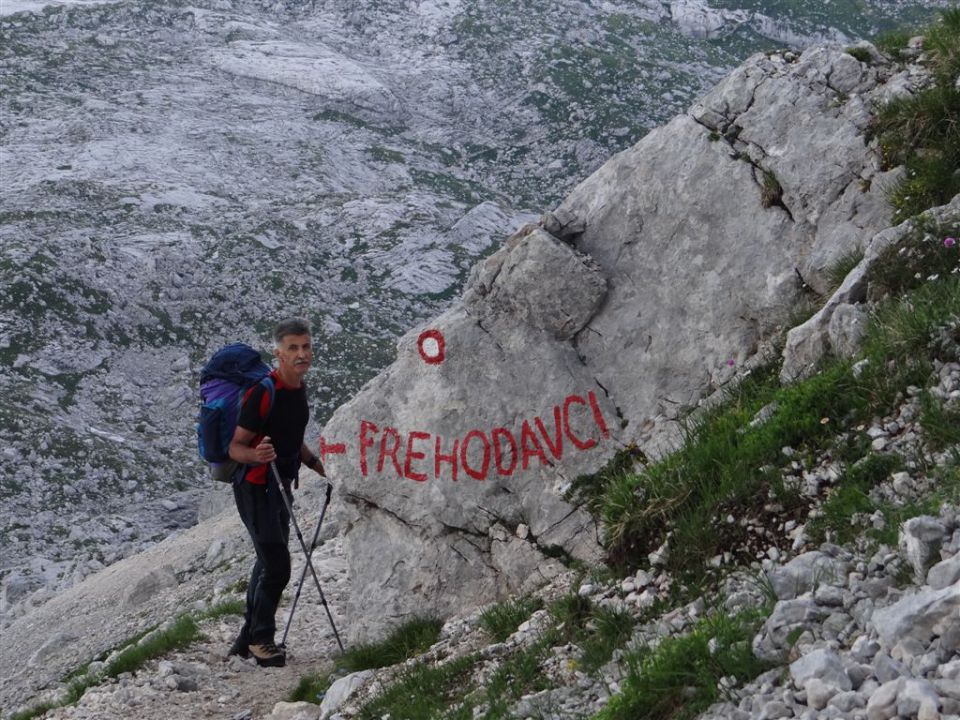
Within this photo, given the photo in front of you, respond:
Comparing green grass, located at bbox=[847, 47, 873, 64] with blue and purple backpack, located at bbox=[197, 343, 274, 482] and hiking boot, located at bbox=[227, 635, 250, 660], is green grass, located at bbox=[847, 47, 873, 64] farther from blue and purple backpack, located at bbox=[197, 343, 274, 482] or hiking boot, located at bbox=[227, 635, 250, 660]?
hiking boot, located at bbox=[227, 635, 250, 660]

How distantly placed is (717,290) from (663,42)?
68190mm

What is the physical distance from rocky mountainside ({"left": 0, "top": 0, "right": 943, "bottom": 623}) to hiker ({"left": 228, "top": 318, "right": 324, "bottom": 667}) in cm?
1440

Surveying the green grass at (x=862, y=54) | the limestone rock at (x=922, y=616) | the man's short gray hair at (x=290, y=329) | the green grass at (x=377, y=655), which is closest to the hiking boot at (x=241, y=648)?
the green grass at (x=377, y=655)

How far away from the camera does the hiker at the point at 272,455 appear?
30.6 feet

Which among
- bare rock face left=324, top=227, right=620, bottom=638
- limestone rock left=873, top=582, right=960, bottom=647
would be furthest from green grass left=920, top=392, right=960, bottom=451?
bare rock face left=324, top=227, right=620, bottom=638

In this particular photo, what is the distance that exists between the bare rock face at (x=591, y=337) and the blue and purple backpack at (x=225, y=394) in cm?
182

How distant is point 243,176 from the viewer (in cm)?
4978

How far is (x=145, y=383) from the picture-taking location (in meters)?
34.6

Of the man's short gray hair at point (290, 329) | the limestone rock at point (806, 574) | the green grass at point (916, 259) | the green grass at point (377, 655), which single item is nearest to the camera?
the limestone rock at point (806, 574)

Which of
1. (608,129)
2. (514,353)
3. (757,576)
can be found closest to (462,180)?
(608,129)

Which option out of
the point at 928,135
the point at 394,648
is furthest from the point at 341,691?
the point at 928,135

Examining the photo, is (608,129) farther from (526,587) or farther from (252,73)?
(526,587)

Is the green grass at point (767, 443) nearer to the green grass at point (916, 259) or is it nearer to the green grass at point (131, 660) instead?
the green grass at point (916, 259)

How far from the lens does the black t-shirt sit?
30.9 feet
